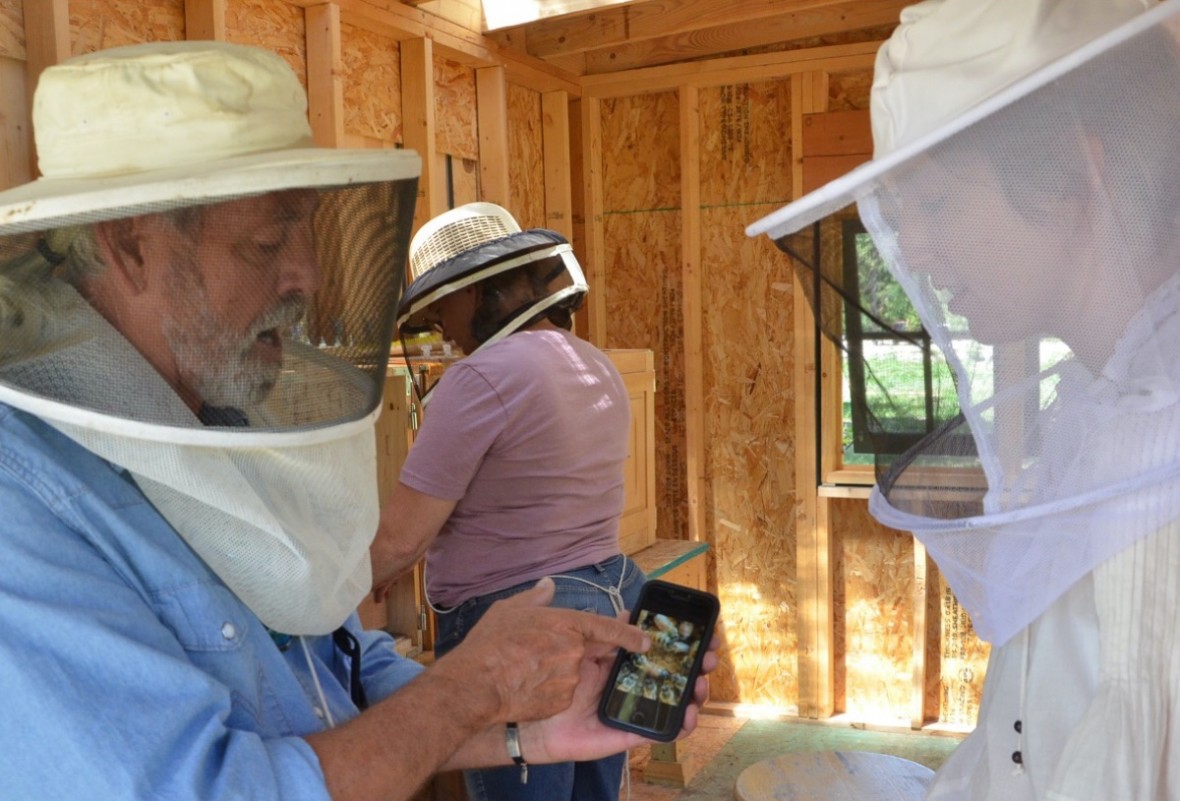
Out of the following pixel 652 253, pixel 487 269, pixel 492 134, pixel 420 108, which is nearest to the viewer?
pixel 487 269

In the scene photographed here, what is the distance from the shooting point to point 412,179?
4.93 feet

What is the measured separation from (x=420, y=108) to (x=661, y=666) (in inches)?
134

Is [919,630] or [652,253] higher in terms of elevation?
[652,253]

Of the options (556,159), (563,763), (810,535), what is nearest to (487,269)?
(563,763)

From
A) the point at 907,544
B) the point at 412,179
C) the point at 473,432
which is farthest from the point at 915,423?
the point at 907,544

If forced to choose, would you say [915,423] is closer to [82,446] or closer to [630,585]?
[82,446]

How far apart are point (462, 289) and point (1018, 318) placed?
76.4 inches

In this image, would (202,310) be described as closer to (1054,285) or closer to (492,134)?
(1054,285)

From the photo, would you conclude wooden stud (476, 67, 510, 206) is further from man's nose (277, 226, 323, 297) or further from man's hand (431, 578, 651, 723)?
man's nose (277, 226, 323, 297)

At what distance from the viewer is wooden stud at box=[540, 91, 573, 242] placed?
19.8 ft

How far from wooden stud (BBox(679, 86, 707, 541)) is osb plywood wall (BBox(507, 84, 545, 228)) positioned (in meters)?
0.86

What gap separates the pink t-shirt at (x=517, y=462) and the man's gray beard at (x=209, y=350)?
56.1 inches

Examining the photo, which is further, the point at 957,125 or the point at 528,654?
the point at 528,654

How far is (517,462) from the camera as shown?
282 centimetres
